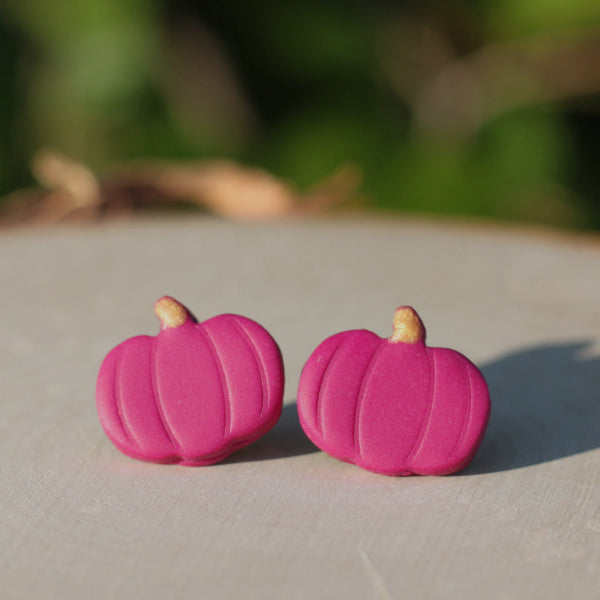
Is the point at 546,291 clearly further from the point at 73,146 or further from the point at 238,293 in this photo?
the point at 73,146

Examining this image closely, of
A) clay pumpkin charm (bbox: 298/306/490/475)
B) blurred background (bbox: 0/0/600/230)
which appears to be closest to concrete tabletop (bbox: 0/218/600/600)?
clay pumpkin charm (bbox: 298/306/490/475)


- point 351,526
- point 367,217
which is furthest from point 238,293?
point 351,526

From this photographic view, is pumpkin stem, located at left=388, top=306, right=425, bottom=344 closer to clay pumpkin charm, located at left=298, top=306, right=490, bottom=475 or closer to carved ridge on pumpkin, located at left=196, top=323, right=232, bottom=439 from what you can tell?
clay pumpkin charm, located at left=298, top=306, right=490, bottom=475

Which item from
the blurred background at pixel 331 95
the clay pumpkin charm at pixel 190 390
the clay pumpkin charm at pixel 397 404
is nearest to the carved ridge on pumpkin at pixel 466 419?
the clay pumpkin charm at pixel 397 404

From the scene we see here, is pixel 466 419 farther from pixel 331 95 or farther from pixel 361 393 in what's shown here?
pixel 331 95

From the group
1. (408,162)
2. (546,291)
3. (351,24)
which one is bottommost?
(408,162)

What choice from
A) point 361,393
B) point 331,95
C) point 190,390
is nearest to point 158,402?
point 190,390

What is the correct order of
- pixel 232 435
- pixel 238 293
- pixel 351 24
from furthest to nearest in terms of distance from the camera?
1. pixel 351 24
2. pixel 238 293
3. pixel 232 435
